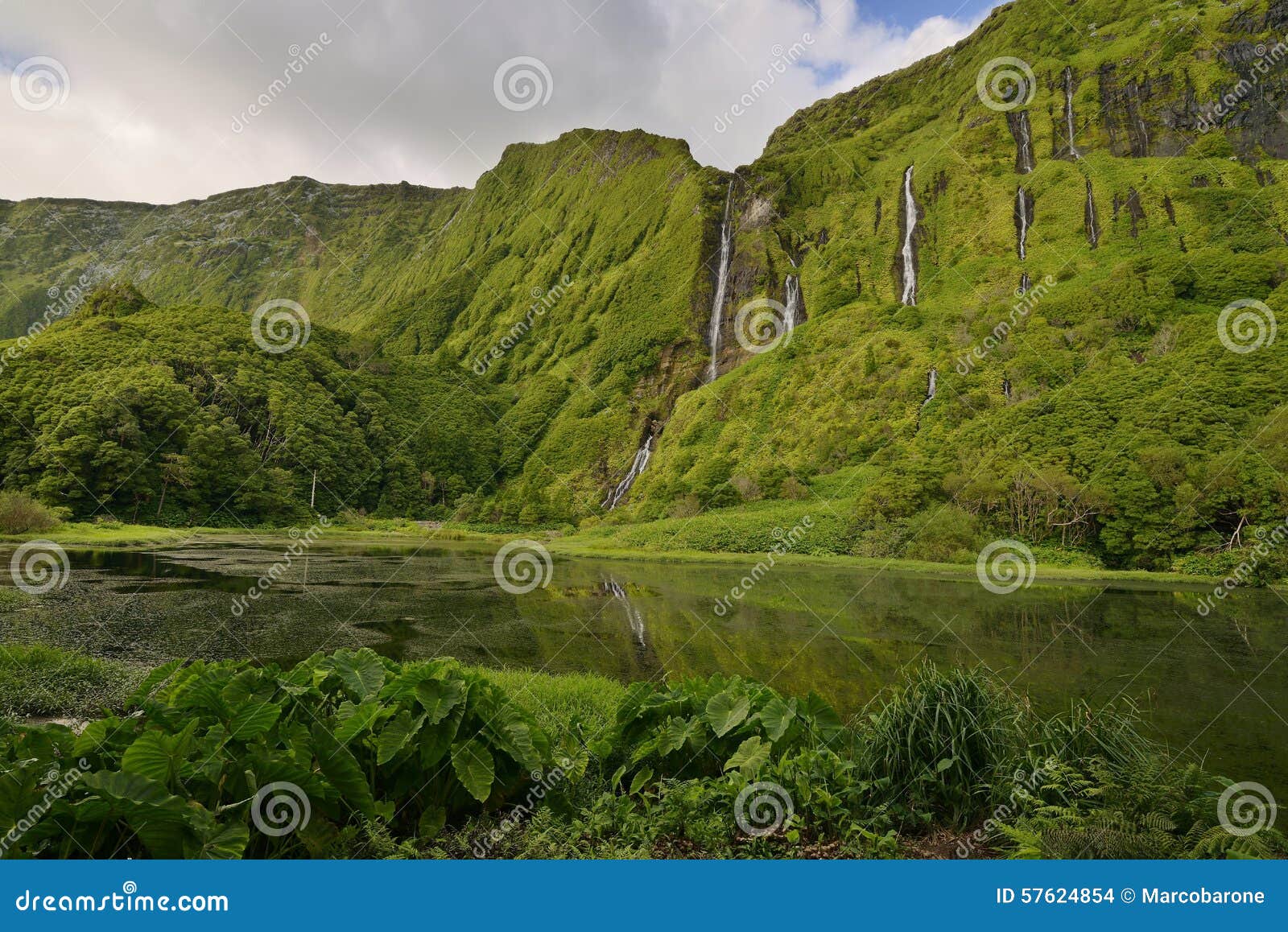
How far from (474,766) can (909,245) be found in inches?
3643

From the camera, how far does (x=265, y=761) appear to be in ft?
13.3

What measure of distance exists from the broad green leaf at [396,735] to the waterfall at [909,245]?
80695 mm

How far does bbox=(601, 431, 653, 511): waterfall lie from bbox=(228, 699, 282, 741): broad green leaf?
Result: 7204 cm

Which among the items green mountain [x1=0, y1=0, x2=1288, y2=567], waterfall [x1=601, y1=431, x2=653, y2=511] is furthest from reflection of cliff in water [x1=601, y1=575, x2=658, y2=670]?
waterfall [x1=601, y1=431, x2=653, y2=511]

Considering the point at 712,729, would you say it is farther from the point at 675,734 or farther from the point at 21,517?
the point at 21,517

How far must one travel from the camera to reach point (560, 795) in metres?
5.06

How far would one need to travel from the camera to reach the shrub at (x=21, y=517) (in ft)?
131

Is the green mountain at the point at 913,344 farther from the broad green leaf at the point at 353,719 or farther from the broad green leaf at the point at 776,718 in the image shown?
the broad green leaf at the point at 353,719

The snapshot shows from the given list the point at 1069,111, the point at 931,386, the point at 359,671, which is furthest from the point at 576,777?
the point at 1069,111

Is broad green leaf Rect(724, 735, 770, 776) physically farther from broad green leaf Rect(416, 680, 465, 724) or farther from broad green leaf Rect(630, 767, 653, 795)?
broad green leaf Rect(416, 680, 465, 724)

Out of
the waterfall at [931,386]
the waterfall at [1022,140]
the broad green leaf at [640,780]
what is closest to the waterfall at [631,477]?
the waterfall at [931,386]

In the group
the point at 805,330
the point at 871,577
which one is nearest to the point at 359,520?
the point at 805,330

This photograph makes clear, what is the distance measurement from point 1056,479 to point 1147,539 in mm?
5353

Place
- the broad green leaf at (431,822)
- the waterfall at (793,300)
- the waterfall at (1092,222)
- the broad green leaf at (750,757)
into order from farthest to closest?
the waterfall at (793,300), the waterfall at (1092,222), the broad green leaf at (750,757), the broad green leaf at (431,822)
